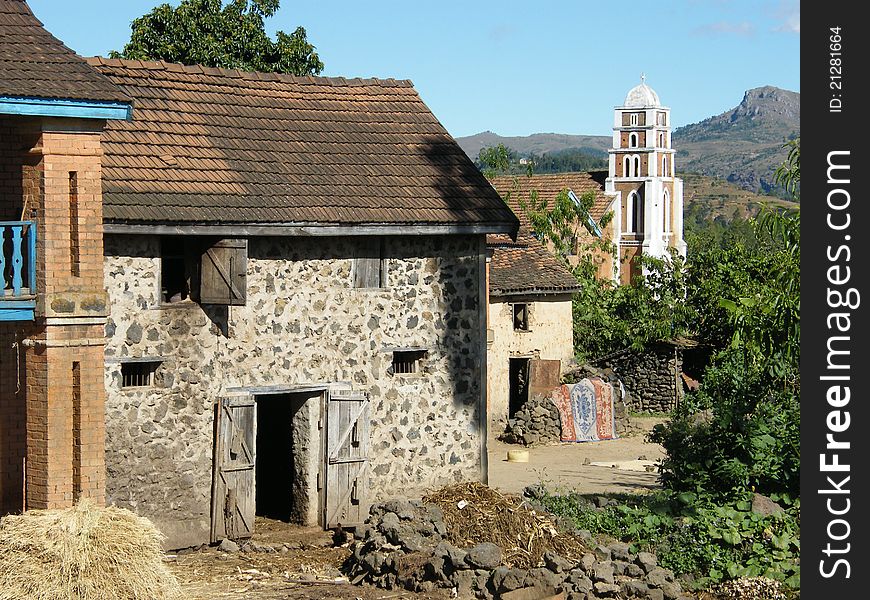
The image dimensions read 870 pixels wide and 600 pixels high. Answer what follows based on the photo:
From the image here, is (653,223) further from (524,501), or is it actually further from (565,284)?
(524,501)

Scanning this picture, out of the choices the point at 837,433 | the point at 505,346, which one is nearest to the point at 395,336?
Answer: the point at 837,433

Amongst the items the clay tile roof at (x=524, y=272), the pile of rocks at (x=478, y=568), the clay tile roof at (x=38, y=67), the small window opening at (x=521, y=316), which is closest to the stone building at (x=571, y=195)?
the clay tile roof at (x=524, y=272)

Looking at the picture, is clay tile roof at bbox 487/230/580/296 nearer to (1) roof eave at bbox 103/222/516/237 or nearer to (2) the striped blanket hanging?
(2) the striped blanket hanging

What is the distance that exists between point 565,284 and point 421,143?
39.9ft

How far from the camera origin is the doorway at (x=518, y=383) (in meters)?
31.0

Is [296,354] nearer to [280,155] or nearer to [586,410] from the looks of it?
[280,155]

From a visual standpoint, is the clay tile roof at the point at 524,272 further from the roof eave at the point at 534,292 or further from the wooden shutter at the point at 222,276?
the wooden shutter at the point at 222,276

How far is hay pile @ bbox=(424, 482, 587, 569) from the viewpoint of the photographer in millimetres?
15602

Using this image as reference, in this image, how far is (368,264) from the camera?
18.5 metres

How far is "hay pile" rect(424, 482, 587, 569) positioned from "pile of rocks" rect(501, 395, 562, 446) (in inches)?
451

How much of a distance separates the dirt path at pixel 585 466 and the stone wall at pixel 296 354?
9.40 ft

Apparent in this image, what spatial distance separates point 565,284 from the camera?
3150cm

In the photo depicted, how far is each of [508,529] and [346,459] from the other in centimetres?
309

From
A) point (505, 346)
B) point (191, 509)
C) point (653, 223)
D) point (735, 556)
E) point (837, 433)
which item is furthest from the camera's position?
point (653, 223)
